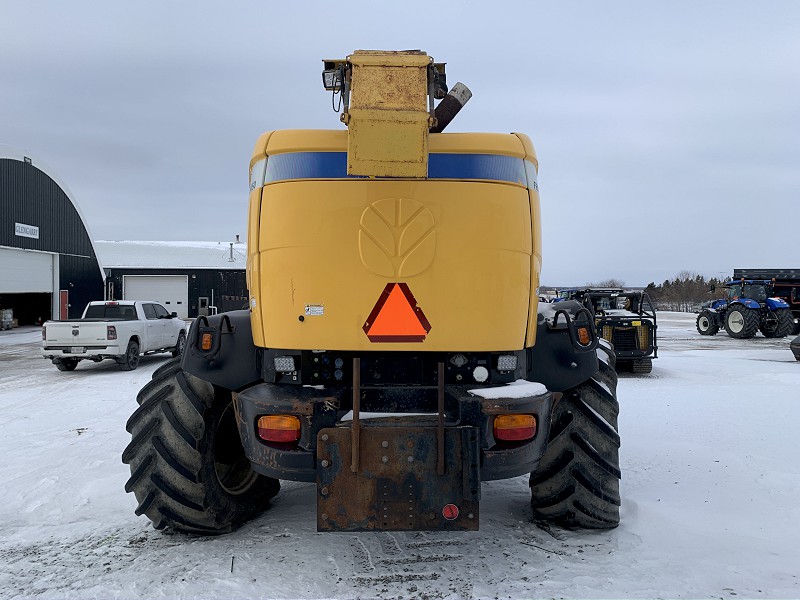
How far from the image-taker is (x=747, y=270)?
90.3ft

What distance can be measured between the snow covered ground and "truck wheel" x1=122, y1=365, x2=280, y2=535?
0.19 m

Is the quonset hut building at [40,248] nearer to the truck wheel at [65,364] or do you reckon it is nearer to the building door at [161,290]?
the building door at [161,290]

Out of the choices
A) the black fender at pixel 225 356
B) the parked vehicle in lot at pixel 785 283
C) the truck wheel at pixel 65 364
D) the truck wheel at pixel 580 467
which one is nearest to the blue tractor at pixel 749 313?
the parked vehicle in lot at pixel 785 283

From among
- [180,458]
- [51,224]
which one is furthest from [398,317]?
[51,224]

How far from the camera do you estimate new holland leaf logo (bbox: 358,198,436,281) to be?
11.1 ft

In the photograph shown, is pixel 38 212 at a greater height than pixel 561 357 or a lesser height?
greater

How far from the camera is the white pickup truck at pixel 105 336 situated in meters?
13.6

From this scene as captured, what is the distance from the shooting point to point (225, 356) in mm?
3871

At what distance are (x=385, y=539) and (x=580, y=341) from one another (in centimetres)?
189

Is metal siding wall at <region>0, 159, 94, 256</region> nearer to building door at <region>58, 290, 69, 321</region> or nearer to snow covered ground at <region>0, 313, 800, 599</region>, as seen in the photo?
building door at <region>58, 290, 69, 321</region>

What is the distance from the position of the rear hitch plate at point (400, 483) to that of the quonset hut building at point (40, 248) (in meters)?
28.9

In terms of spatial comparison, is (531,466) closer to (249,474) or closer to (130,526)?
(249,474)

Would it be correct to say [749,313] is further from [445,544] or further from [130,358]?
[445,544]

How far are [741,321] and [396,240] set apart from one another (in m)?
Answer: 25.2
